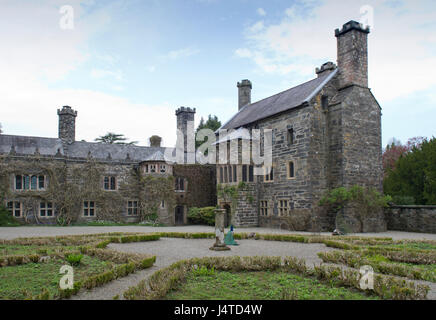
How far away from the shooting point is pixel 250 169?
27.3 m

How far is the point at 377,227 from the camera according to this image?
23578mm

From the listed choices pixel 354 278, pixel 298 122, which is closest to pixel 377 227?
pixel 298 122

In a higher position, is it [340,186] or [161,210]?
[340,186]

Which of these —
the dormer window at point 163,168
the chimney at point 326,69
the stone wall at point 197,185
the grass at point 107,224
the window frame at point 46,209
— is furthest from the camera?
the stone wall at point 197,185

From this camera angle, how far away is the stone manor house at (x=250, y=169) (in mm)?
23547

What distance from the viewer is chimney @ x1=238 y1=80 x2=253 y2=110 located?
120 ft

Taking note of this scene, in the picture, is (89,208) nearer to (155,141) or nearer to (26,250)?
(155,141)

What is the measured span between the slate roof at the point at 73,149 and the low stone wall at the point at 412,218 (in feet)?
58.9

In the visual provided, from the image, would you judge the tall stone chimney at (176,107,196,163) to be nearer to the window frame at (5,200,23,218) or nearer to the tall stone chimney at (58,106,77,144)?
the tall stone chimney at (58,106,77,144)

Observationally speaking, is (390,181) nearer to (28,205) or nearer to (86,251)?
(86,251)

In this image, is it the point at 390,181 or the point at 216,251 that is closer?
the point at 216,251

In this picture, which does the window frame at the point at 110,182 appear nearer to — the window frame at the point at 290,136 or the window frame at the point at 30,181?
the window frame at the point at 30,181

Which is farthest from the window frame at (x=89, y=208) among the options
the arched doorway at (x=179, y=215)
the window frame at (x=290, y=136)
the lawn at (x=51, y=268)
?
the window frame at (x=290, y=136)
